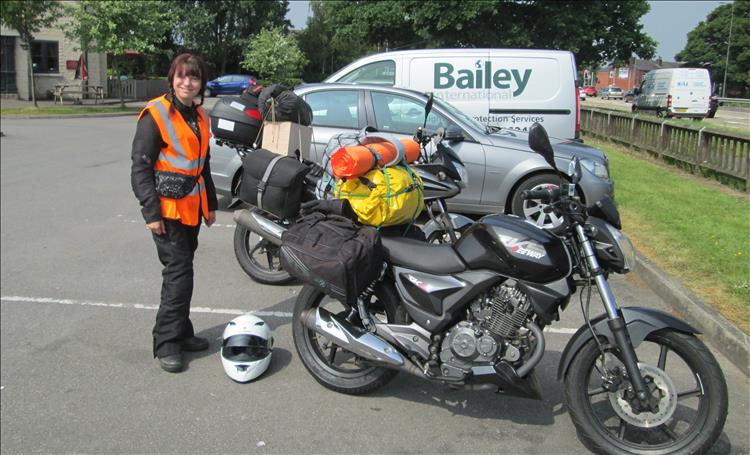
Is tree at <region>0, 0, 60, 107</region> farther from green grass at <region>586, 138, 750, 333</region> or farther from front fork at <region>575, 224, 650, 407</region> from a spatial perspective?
front fork at <region>575, 224, 650, 407</region>

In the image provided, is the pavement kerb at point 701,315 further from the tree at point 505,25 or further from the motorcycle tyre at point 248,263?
the tree at point 505,25

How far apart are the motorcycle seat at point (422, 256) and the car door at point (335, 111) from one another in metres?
4.38

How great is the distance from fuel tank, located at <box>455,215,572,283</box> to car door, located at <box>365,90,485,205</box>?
444cm

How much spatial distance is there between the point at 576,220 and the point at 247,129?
10.1 ft

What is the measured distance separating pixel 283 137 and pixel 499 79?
5652 millimetres

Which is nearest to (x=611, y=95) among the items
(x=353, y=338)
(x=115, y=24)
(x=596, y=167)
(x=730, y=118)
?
(x=115, y=24)

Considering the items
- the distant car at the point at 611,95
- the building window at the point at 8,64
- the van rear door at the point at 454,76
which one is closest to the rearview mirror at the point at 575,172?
the van rear door at the point at 454,76

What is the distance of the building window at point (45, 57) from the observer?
115 ft

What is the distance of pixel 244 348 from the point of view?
13.8 ft

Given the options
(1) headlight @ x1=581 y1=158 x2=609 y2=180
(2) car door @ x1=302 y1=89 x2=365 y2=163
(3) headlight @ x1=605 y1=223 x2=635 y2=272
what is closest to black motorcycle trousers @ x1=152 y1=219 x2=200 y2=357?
(3) headlight @ x1=605 y1=223 x2=635 y2=272

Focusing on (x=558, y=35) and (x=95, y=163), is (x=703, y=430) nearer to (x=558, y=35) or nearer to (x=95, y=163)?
(x=95, y=163)

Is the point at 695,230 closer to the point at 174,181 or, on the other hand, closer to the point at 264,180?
the point at 264,180

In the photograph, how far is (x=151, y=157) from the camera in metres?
3.98

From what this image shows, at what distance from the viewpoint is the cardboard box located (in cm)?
510
